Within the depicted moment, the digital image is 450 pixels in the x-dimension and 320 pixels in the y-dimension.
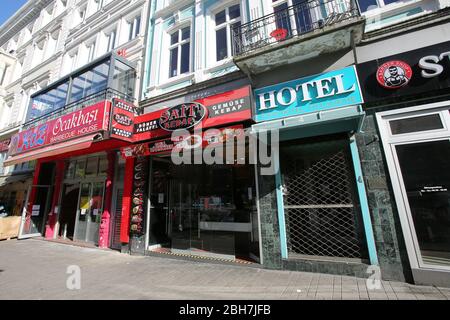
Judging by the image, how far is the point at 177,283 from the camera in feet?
13.7

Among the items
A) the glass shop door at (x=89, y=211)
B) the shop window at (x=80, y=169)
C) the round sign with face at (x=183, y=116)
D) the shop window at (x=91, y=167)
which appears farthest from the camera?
the shop window at (x=80, y=169)

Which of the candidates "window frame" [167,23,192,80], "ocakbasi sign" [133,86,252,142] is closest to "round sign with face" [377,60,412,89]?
"ocakbasi sign" [133,86,252,142]

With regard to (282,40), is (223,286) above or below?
below

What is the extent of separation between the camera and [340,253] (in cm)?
455

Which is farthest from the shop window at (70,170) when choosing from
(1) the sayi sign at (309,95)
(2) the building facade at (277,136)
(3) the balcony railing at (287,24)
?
(1) the sayi sign at (309,95)

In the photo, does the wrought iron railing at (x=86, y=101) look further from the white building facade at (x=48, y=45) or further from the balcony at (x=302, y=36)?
the balcony at (x=302, y=36)

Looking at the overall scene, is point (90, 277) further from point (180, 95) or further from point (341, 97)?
point (341, 97)

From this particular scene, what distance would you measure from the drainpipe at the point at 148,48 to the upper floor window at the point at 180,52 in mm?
896

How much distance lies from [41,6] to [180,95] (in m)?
17.5

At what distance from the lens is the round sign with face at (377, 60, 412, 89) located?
4.19 metres

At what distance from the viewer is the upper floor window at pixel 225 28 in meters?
7.08

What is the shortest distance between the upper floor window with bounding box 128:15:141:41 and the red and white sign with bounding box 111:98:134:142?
15.3 ft

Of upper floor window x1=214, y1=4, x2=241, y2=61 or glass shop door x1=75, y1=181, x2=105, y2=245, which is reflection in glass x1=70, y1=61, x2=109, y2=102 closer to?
glass shop door x1=75, y1=181, x2=105, y2=245
